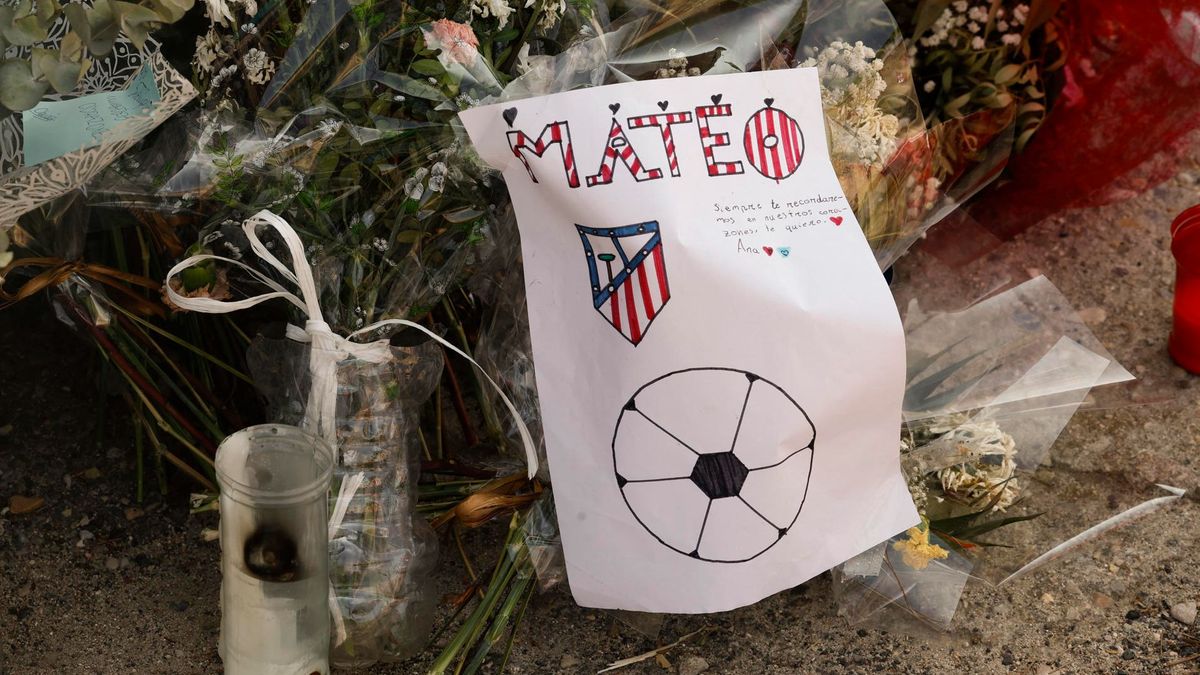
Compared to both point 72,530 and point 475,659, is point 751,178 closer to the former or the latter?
point 475,659

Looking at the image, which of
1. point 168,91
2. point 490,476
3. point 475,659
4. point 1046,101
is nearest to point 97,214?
point 168,91

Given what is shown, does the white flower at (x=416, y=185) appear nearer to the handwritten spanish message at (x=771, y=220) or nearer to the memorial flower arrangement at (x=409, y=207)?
the memorial flower arrangement at (x=409, y=207)

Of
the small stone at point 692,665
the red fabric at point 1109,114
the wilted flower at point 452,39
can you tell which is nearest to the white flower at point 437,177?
the wilted flower at point 452,39

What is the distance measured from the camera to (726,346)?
117 centimetres

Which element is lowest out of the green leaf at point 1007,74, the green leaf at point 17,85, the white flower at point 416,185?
the white flower at point 416,185

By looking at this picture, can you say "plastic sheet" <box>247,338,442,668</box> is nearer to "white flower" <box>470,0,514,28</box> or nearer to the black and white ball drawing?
the black and white ball drawing

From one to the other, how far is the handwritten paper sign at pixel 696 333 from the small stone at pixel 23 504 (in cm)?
73

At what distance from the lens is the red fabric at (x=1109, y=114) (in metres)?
1.78

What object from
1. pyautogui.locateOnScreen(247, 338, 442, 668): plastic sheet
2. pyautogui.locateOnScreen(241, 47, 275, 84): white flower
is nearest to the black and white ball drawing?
pyautogui.locateOnScreen(247, 338, 442, 668): plastic sheet

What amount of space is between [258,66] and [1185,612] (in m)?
1.26

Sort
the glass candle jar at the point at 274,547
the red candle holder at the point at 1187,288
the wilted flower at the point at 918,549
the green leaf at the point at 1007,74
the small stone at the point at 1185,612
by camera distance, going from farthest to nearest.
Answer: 1. the green leaf at the point at 1007,74
2. the red candle holder at the point at 1187,288
3. the small stone at the point at 1185,612
4. the wilted flower at the point at 918,549
5. the glass candle jar at the point at 274,547

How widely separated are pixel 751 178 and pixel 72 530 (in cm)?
96

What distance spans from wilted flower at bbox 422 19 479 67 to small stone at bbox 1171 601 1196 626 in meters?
1.08

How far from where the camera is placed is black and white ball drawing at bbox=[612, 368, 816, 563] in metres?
1.17
